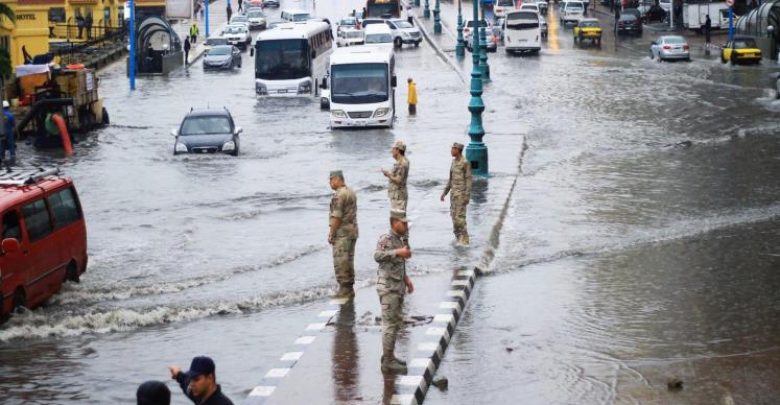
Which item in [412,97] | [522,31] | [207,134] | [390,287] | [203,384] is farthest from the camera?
[522,31]

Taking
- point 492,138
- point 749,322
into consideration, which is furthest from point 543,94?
point 749,322

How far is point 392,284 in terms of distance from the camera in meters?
14.8

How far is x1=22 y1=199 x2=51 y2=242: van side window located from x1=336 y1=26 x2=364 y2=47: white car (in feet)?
186

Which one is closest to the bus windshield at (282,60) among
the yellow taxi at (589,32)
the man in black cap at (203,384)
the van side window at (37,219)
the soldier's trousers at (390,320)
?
the yellow taxi at (589,32)

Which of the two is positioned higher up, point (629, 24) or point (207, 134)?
point (629, 24)

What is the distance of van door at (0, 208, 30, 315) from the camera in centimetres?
1791

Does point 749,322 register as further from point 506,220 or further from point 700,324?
point 506,220

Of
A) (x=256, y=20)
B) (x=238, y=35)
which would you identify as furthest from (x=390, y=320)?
(x=256, y=20)

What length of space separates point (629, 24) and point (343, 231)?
72.0 meters

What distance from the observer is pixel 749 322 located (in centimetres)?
1739

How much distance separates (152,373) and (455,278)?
18.1ft

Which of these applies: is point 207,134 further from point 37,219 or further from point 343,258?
point 343,258

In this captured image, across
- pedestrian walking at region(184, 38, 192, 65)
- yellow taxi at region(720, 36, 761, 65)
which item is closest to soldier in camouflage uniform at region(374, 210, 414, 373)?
yellow taxi at region(720, 36, 761, 65)

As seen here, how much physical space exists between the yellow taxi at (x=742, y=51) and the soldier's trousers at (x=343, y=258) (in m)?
48.1
